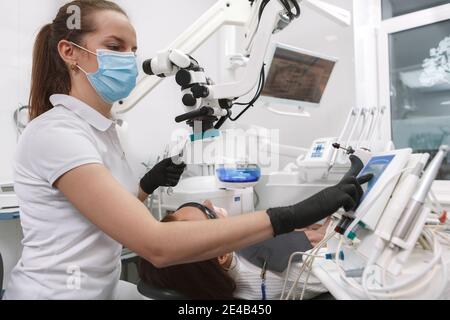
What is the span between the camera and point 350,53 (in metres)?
2.22

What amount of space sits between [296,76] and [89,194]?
4.70 feet

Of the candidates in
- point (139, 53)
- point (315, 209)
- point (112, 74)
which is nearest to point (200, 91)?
point (112, 74)

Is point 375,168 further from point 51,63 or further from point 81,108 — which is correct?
point 51,63

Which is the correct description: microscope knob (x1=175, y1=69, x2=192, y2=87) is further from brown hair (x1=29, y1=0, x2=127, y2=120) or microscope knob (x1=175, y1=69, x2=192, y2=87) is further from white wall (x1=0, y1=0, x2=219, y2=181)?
white wall (x1=0, y1=0, x2=219, y2=181)

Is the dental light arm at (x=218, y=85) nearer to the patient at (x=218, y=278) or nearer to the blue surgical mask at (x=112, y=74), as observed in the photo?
the blue surgical mask at (x=112, y=74)

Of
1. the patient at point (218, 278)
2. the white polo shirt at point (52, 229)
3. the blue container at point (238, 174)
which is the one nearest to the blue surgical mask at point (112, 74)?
the white polo shirt at point (52, 229)

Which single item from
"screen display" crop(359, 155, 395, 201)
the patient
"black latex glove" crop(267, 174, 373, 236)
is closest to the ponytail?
the patient

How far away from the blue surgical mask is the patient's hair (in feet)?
1.54

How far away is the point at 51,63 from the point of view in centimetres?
109

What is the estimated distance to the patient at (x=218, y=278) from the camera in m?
1.09

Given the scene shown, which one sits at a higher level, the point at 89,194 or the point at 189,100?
the point at 189,100

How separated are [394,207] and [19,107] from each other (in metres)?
2.00
